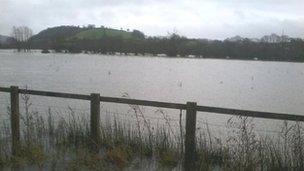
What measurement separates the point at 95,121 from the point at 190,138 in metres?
2.43

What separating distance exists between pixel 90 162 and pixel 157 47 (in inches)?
7088

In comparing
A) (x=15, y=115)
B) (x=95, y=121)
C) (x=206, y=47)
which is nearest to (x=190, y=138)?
(x=95, y=121)

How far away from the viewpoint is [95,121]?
38.0 feet

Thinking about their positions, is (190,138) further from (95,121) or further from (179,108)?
(95,121)

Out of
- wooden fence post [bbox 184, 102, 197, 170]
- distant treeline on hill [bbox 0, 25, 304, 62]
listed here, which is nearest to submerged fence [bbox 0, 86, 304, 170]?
wooden fence post [bbox 184, 102, 197, 170]

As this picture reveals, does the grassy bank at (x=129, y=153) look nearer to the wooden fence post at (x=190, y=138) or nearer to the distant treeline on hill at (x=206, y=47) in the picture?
the wooden fence post at (x=190, y=138)

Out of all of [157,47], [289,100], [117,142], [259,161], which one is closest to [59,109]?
[117,142]

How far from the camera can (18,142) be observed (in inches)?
453

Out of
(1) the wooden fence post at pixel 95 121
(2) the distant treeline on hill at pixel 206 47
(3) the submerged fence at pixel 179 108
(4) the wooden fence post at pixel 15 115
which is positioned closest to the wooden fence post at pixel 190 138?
(3) the submerged fence at pixel 179 108

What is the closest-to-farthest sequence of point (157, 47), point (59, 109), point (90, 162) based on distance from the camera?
point (90, 162), point (59, 109), point (157, 47)

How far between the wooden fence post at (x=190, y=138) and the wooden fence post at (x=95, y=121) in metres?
2.21

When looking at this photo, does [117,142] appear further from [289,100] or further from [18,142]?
[289,100]

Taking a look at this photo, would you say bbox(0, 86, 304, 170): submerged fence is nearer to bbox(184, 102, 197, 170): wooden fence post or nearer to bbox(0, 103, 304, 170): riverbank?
bbox(184, 102, 197, 170): wooden fence post

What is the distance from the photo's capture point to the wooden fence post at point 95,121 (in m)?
11.3
